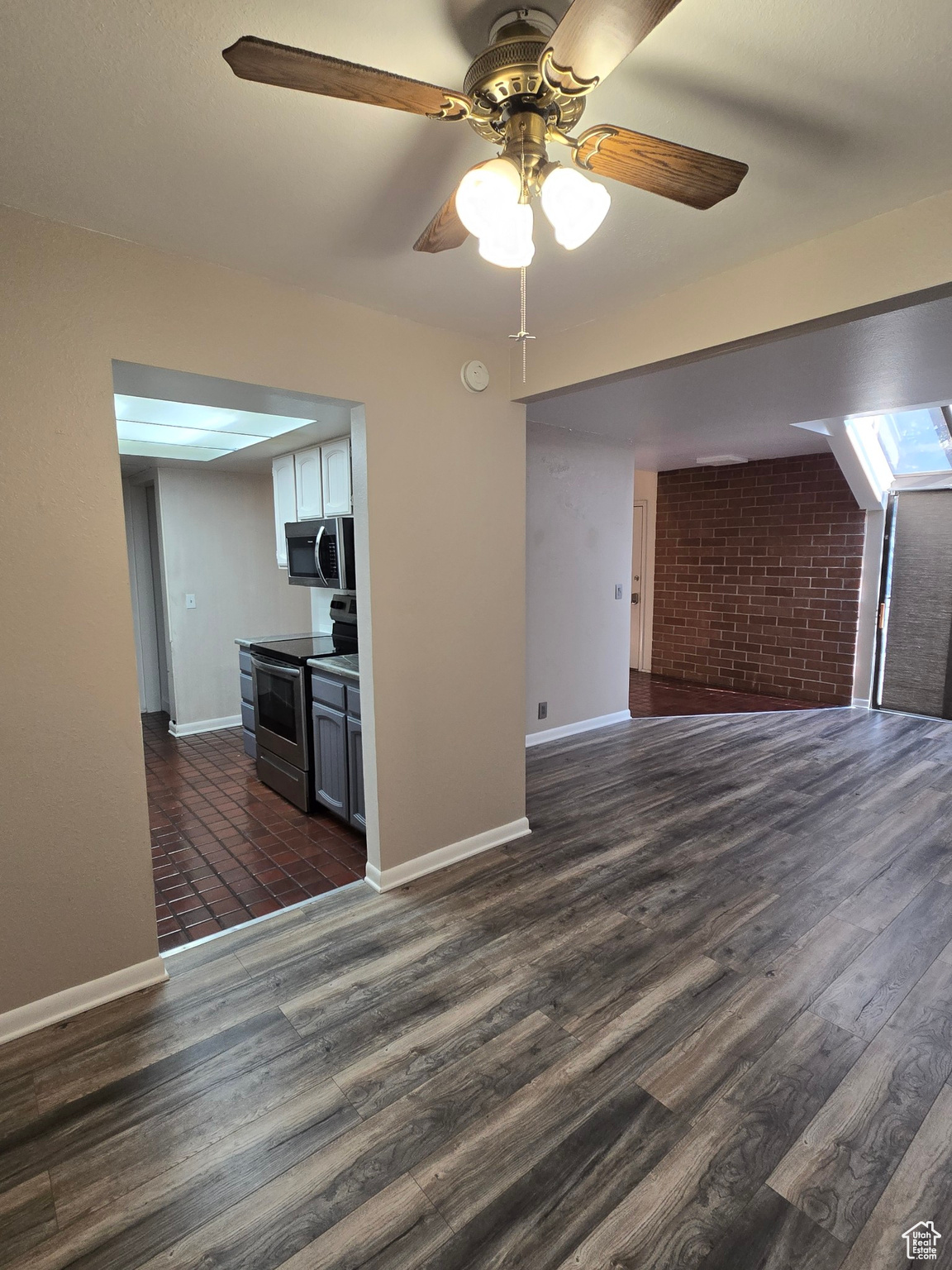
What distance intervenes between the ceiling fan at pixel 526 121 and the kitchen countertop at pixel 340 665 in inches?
82.4

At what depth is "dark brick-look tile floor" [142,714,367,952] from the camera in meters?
2.59

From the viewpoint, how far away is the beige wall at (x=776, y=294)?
5.54ft

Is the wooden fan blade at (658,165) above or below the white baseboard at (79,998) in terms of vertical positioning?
above

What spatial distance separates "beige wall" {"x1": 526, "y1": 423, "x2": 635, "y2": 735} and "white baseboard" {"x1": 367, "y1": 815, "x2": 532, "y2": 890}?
64.7 inches

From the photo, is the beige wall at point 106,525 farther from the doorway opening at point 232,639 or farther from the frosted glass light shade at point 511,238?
the frosted glass light shade at point 511,238

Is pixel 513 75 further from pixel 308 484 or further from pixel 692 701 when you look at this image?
pixel 692 701

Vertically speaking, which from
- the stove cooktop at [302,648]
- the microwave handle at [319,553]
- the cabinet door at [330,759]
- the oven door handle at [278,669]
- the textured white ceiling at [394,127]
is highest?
the textured white ceiling at [394,127]

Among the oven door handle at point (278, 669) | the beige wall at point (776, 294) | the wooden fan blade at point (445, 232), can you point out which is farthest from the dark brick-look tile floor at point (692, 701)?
the wooden fan blade at point (445, 232)

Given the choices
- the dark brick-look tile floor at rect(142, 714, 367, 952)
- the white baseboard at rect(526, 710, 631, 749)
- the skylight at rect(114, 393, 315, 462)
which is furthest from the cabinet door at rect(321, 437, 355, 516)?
the white baseboard at rect(526, 710, 631, 749)

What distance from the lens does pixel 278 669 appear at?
3.60 meters

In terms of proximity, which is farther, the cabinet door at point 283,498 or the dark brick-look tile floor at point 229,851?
the cabinet door at point 283,498

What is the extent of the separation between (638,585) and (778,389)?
4.09 metres

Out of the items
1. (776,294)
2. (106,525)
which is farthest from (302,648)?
(776,294)

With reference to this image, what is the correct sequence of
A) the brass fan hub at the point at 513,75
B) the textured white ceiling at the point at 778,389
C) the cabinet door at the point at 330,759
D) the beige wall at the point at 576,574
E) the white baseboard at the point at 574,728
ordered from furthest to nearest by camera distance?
the white baseboard at the point at 574,728
the beige wall at the point at 576,574
the cabinet door at the point at 330,759
the textured white ceiling at the point at 778,389
the brass fan hub at the point at 513,75
